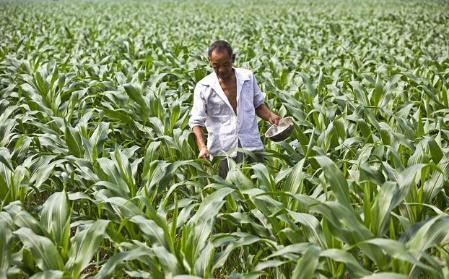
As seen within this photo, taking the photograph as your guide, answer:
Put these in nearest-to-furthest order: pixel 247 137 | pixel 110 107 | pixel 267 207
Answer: pixel 267 207 < pixel 247 137 < pixel 110 107

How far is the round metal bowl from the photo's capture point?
338 centimetres

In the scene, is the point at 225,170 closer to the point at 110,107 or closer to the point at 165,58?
the point at 110,107

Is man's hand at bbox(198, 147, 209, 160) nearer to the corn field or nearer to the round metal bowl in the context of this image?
the corn field

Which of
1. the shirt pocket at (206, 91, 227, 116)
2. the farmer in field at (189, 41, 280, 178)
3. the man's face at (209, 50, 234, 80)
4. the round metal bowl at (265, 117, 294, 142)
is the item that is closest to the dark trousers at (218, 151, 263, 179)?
the farmer in field at (189, 41, 280, 178)

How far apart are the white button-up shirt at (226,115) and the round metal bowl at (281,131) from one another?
7.8 inches

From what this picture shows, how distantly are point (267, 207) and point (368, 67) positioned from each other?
17.3 feet

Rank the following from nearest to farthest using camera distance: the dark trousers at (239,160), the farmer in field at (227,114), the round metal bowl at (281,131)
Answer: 1. the round metal bowl at (281,131)
2. the farmer in field at (227,114)
3. the dark trousers at (239,160)

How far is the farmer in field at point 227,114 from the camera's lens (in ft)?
11.6

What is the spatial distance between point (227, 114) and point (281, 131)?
444 mm

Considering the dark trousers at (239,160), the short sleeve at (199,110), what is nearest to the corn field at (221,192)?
the dark trousers at (239,160)

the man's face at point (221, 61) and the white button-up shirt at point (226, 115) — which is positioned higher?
the man's face at point (221, 61)

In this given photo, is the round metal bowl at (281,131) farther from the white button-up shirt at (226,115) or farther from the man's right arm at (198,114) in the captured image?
the man's right arm at (198,114)

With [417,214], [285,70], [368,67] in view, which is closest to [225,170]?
[417,214]

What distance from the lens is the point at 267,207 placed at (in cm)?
268
